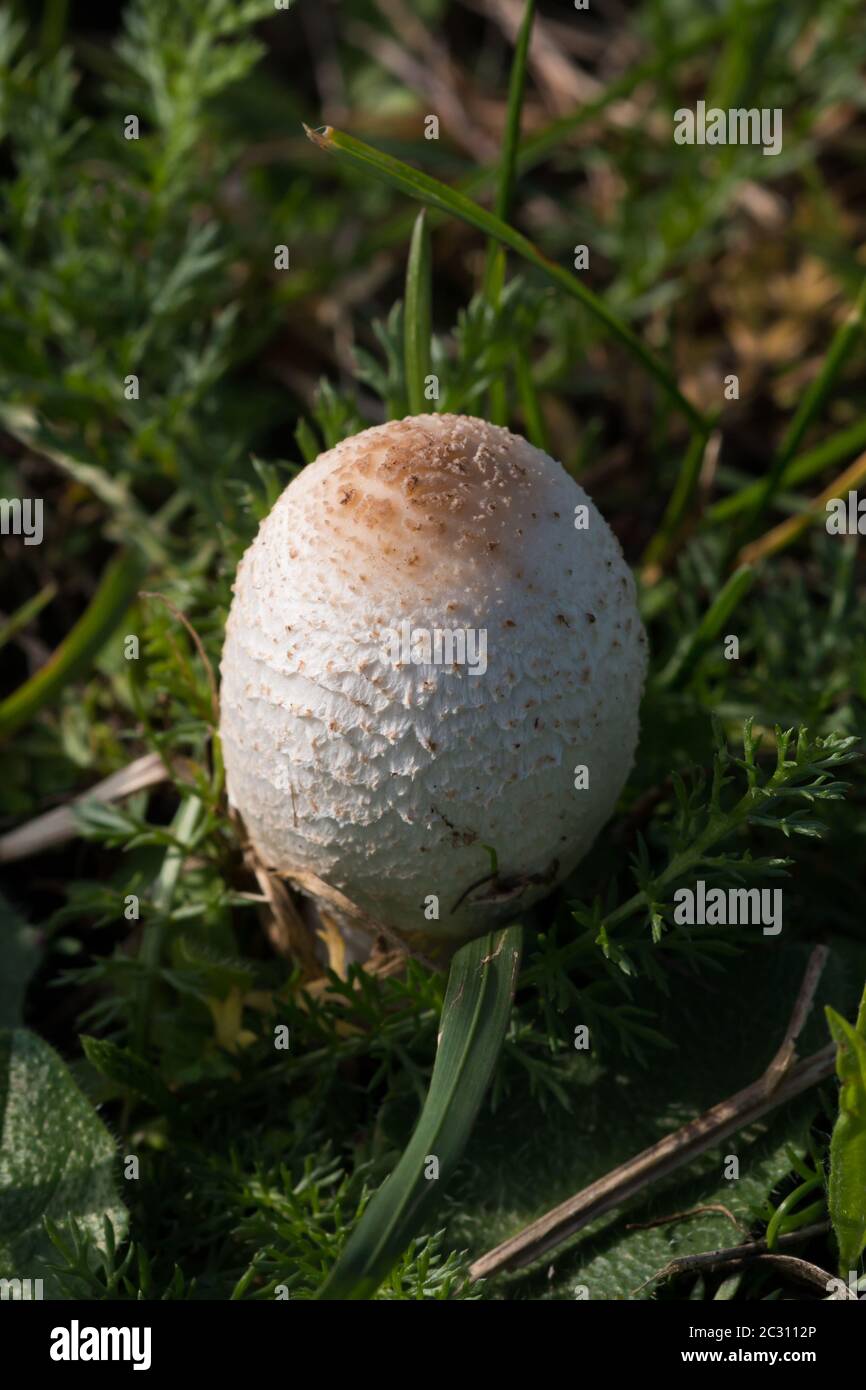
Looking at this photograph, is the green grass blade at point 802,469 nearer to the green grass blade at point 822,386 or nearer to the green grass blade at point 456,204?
the green grass blade at point 822,386

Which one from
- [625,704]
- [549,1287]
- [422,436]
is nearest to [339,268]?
[422,436]

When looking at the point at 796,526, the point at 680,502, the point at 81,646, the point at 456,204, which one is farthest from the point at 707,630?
the point at 81,646

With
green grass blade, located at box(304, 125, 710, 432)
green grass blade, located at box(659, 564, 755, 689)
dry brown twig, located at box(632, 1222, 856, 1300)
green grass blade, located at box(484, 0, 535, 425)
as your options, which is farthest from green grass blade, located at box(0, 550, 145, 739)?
dry brown twig, located at box(632, 1222, 856, 1300)

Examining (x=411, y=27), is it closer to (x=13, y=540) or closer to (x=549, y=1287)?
(x=13, y=540)

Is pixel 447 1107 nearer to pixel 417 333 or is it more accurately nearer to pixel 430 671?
pixel 430 671

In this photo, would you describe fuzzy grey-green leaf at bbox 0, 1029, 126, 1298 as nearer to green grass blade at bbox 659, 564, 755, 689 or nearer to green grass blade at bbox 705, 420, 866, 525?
green grass blade at bbox 659, 564, 755, 689

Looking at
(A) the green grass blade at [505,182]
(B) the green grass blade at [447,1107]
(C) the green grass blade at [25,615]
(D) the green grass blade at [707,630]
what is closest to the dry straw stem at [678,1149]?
(B) the green grass blade at [447,1107]
